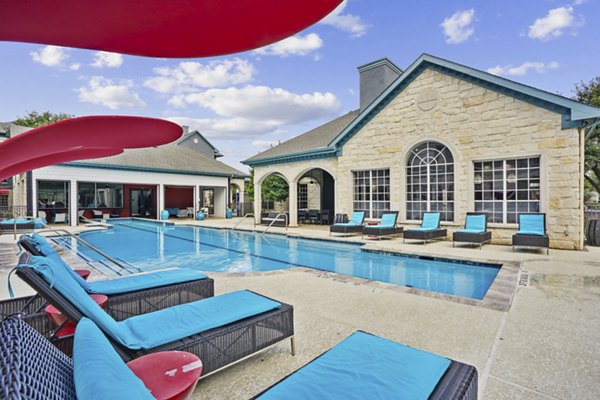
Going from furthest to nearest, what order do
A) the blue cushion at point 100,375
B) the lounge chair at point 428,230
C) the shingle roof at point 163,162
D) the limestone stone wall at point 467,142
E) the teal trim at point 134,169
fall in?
the shingle roof at point 163,162 < the teal trim at point 134,169 < the lounge chair at point 428,230 < the limestone stone wall at point 467,142 < the blue cushion at point 100,375

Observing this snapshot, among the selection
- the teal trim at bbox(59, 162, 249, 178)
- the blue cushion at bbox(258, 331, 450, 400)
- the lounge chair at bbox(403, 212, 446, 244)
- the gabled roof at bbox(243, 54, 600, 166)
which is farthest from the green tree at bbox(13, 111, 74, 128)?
the blue cushion at bbox(258, 331, 450, 400)

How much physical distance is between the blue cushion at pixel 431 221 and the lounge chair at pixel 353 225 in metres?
2.50

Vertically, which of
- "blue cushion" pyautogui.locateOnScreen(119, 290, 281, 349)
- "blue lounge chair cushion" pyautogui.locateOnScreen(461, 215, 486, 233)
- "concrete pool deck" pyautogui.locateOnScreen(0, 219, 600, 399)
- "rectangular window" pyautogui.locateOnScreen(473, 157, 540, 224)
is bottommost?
"concrete pool deck" pyautogui.locateOnScreen(0, 219, 600, 399)

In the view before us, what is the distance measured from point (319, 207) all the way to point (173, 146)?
15.0 meters

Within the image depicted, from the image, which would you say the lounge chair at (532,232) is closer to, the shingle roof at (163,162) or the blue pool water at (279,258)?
the blue pool water at (279,258)

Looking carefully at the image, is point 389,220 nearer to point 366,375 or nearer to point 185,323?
point 185,323

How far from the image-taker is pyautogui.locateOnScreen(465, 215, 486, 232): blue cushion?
33.9 ft

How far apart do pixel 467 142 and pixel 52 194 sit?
24963 mm

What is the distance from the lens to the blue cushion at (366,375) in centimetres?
178

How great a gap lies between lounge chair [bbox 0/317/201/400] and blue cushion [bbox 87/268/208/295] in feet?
7.78

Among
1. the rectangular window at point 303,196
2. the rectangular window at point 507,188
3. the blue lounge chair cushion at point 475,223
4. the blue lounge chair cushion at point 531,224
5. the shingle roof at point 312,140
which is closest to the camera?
the blue lounge chair cushion at point 531,224

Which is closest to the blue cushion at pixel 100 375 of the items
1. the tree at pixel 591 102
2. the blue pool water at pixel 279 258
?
the blue pool water at pixel 279 258

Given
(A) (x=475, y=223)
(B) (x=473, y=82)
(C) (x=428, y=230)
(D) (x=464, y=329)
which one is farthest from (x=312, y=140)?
(D) (x=464, y=329)

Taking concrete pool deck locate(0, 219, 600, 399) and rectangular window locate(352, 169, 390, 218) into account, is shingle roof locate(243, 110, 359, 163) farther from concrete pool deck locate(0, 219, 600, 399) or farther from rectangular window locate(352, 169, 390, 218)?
concrete pool deck locate(0, 219, 600, 399)
